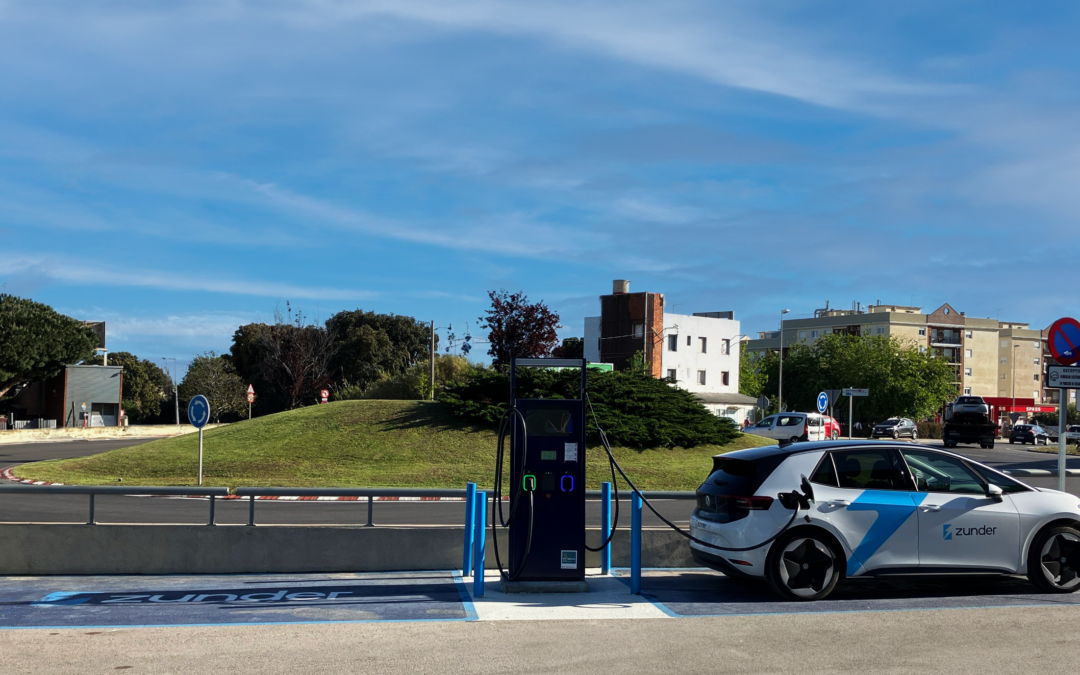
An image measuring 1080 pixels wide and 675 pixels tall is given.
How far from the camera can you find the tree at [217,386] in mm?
71000

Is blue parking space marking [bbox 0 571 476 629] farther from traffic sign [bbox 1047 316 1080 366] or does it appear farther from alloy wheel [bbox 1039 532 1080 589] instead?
traffic sign [bbox 1047 316 1080 366]

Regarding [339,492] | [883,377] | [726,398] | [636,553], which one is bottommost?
[636,553]

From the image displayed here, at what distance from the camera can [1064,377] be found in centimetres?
1201

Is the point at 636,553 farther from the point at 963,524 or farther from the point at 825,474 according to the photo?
the point at 963,524

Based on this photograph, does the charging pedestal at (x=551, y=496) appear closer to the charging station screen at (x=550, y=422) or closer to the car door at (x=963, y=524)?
the charging station screen at (x=550, y=422)

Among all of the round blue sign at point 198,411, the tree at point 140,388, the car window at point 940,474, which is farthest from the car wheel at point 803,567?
the tree at point 140,388

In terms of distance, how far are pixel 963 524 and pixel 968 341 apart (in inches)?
4929

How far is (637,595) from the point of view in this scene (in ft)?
30.8

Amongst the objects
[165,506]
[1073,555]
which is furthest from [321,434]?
[1073,555]

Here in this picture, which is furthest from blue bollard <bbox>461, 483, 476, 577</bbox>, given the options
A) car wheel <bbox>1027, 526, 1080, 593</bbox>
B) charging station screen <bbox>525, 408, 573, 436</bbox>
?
car wheel <bbox>1027, 526, 1080, 593</bbox>

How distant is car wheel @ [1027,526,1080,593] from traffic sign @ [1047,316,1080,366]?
3468 mm

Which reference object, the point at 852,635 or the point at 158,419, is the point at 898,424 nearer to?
the point at 158,419

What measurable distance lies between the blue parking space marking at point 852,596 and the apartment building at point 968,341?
106832 mm

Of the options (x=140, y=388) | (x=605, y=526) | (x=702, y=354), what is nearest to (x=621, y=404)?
(x=605, y=526)
